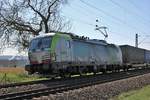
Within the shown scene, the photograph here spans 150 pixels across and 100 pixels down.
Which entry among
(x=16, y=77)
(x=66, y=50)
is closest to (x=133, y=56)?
(x=16, y=77)

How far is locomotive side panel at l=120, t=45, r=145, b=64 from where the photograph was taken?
147ft

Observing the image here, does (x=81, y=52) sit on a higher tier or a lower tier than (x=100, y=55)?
higher

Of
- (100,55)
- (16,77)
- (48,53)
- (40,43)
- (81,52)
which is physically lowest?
(16,77)

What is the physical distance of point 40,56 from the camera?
23.2 m

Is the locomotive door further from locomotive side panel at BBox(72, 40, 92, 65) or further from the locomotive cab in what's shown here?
locomotive side panel at BBox(72, 40, 92, 65)

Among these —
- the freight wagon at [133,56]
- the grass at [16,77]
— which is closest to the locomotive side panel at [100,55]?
the grass at [16,77]

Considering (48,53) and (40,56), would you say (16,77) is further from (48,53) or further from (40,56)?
(48,53)

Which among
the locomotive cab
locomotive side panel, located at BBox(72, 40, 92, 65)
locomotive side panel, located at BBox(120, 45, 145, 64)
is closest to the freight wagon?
locomotive side panel, located at BBox(120, 45, 145, 64)

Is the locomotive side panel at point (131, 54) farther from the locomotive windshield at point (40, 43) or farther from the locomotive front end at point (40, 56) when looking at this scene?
the locomotive front end at point (40, 56)

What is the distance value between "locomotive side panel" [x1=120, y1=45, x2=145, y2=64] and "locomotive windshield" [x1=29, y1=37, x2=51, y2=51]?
2121 centimetres

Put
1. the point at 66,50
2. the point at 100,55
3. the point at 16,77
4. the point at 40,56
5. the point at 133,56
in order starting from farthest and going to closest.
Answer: the point at 133,56, the point at 100,55, the point at 16,77, the point at 66,50, the point at 40,56

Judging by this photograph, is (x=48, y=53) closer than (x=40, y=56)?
Yes

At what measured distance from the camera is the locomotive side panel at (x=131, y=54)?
147 feet

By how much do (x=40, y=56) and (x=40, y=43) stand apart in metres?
1.15
